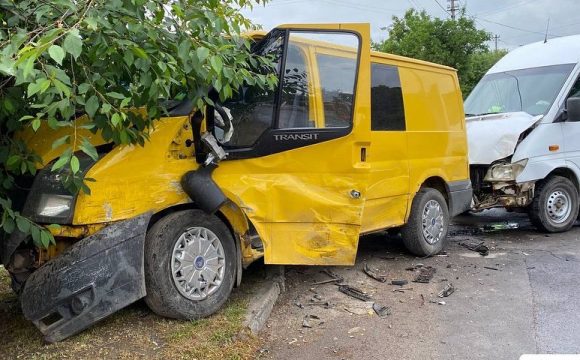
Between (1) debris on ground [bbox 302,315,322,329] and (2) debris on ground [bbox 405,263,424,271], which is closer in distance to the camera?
(1) debris on ground [bbox 302,315,322,329]

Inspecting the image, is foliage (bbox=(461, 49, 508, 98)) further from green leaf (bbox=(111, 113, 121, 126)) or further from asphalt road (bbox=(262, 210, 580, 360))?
green leaf (bbox=(111, 113, 121, 126))

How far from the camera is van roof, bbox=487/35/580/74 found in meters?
7.39

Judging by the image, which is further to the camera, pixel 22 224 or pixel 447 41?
pixel 447 41

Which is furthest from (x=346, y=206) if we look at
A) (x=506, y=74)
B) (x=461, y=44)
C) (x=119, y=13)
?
(x=461, y=44)

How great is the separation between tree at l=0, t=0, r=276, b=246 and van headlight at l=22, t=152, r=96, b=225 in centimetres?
16

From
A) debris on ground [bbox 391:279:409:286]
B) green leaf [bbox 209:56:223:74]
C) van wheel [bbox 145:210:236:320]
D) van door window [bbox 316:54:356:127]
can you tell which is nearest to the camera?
green leaf [bbox 209:56:223:74]

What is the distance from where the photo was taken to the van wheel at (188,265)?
12.0ft

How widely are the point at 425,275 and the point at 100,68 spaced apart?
3955 millimetres

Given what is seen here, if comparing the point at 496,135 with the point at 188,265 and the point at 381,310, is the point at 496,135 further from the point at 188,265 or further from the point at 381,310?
the point at 188,265

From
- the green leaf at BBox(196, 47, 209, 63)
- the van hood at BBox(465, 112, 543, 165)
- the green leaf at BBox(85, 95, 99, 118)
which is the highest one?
the green leaf at BBox(196, 47, 209, 63)

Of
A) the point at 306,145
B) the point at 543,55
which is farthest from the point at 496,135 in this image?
the point at 306,145

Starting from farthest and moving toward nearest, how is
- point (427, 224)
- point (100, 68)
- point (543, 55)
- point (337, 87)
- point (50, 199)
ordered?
point (543, 55) → point (427, 224) → point (337, 87) → point (50, 199) → point (100, 68)

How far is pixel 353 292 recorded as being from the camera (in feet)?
15.8

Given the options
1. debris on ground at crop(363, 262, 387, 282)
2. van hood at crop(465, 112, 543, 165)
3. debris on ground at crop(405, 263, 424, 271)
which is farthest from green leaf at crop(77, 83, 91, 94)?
van hood at crop(465, 112, 543, 165)
